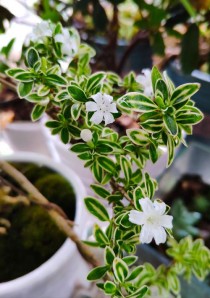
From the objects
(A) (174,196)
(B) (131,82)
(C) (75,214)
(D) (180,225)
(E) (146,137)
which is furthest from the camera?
(A) (174,196)

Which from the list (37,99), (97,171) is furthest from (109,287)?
(37,99)

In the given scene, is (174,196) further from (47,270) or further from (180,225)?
(47,270)

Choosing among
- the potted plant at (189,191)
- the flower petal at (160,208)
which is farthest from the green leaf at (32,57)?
the potted plant at (189,191)

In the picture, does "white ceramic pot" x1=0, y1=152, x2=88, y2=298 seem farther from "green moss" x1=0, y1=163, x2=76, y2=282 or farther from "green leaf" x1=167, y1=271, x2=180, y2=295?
"green leaf" x1=167, y1=271, x2=180, y2=295

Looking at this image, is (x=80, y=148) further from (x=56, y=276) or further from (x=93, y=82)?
(x=56, y=276)

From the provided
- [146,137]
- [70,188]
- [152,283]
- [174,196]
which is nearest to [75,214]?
[70,188]

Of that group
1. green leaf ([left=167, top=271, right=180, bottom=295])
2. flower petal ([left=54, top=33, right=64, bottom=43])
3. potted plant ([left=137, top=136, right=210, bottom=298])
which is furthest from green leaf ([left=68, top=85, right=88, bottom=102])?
potted plant ([left=137, top=136, right=210, bottom=298])
